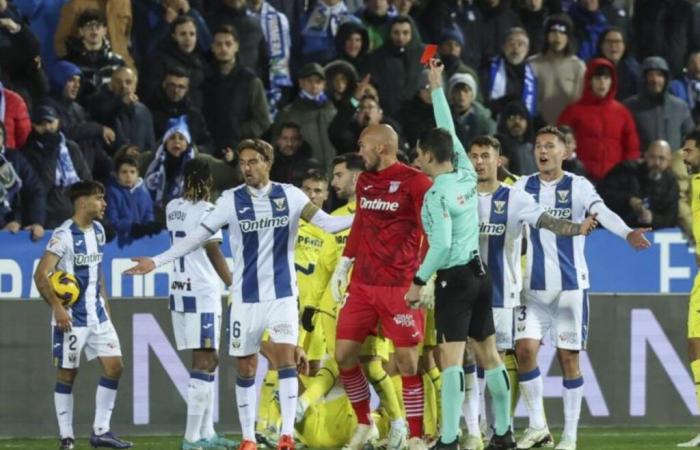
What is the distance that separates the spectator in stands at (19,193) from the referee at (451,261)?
17.2 ft

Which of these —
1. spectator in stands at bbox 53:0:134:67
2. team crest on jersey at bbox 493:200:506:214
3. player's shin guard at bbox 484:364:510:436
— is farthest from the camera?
spectator in stands at bbox 53:0:134:67

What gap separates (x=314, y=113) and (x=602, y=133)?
307cm

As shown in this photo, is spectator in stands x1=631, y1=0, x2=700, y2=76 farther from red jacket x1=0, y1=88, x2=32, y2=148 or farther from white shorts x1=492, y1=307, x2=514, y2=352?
white shorts x1=492, y1=307, x2=514, y2=352

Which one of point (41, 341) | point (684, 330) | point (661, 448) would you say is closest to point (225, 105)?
point (41, 341)

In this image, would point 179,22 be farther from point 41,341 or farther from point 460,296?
point 460,296

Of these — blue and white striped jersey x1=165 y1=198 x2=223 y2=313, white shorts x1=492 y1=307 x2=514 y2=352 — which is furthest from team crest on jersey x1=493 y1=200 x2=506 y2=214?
blue and white striped jersey x1=165 y1=198 x2=223 y2=313

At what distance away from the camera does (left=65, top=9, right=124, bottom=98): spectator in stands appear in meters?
19.2

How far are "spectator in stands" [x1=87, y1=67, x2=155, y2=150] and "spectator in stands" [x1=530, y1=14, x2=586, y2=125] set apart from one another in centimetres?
444

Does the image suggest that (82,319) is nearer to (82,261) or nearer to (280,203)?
(82,261)

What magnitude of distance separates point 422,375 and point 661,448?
77.3 inches

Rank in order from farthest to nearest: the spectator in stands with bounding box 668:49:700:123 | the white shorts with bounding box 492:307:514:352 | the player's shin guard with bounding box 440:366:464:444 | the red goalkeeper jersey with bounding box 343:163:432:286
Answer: the spectator in stands with bounding box 668:49:700:123, the white shorts with bounding box 492:307:514:352, the red goalkeeper jersey with bounding box 343:163:432:286, the player's shin guard with bounding box 440:366:464:444

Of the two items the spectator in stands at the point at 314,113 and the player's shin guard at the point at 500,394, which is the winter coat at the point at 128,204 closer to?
the spectator in stands at the point at 314,113

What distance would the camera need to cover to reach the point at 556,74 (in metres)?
20.8

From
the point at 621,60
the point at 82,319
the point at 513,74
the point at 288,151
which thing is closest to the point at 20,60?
the point at 288,151
